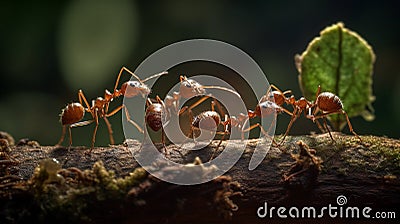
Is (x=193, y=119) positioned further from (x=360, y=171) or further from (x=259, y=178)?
(x=360, y=171)

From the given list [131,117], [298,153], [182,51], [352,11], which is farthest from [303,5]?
[298,153]

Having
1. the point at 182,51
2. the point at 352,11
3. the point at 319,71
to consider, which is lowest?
the point at 319,71

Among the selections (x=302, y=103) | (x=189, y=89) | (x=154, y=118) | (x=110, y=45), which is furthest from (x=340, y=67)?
(x=110, y=45)

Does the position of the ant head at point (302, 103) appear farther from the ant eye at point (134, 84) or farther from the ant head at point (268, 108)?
the ant eye at point (134, 84)

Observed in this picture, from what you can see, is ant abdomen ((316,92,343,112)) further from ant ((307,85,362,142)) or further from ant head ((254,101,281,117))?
ant head ((254,101,281,117))

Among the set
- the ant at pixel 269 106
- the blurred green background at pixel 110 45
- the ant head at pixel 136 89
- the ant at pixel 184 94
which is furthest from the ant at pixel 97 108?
the blurred green background at pixel 110 45

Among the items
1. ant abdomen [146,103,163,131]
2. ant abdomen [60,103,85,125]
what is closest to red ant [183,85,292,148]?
ant abdomen [146,103,163,131]

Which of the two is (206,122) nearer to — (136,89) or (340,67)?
(136,89)
